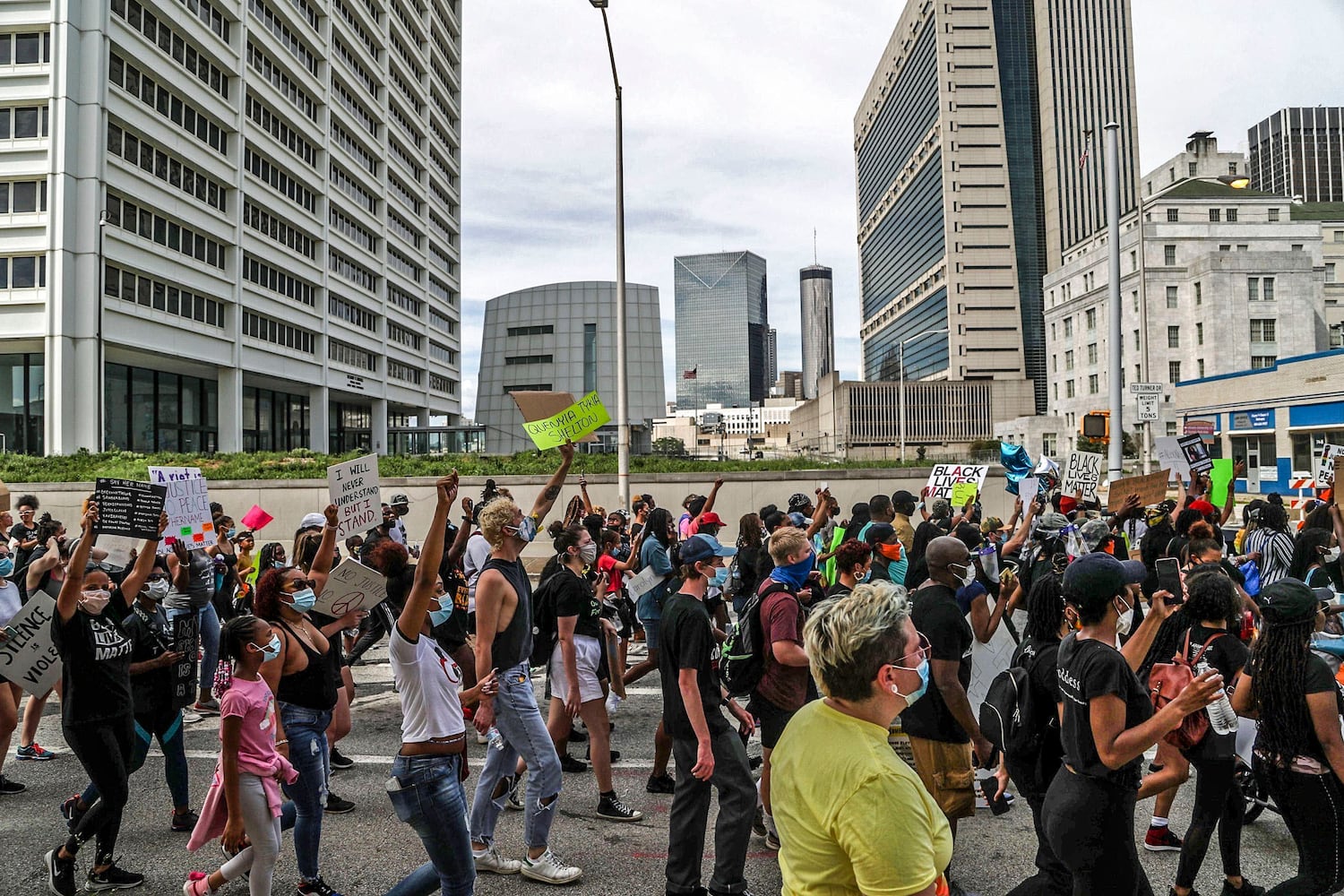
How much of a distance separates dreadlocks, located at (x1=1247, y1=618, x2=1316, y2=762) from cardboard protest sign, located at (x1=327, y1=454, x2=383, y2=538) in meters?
6.71

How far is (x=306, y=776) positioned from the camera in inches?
178

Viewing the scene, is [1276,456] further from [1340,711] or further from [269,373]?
[269,373]

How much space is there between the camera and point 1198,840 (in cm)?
413

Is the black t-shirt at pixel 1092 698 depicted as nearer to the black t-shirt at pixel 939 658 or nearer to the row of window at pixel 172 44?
the black t-shirt at pixel 939 658

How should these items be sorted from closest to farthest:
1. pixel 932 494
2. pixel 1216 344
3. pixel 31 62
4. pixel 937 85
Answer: pixel 932 494 → pixel 31 62 → pixel 1216 344 → pixel 937 85

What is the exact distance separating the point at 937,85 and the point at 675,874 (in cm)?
13726

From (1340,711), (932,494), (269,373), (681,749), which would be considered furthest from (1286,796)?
(269,373)

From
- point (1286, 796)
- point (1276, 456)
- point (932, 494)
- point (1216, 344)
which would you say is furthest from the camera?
point (1216, 344)

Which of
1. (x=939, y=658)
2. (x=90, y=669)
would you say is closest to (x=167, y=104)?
(x=90, y=669)

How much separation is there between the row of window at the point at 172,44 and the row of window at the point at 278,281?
8305 mm

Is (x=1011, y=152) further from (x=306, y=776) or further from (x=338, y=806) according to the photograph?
(x=306, y=776)

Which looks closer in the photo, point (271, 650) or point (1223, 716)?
point (1223, 716)

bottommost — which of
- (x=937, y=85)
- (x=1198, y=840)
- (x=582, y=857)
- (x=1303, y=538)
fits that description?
(x=582, y=857)

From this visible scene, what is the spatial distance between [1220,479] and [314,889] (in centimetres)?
1191
